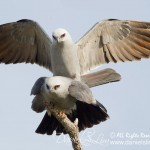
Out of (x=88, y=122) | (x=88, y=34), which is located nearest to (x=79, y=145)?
(x=88, y=122)

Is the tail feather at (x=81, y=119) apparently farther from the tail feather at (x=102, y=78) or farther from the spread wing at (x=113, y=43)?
the spread wing at (x=113, y=43)

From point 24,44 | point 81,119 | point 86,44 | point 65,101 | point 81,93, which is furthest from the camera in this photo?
point 24,44

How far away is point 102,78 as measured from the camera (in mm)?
7965

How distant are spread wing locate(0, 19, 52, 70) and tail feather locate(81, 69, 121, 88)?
82cm

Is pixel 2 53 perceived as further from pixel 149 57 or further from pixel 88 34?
pixel 149 57

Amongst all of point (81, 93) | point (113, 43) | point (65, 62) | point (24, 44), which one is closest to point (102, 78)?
point (65, 62)

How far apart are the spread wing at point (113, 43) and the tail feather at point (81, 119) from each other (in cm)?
73

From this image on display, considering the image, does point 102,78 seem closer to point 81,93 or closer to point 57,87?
point 81,93

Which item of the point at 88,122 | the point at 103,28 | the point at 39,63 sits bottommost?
the point at 88,122

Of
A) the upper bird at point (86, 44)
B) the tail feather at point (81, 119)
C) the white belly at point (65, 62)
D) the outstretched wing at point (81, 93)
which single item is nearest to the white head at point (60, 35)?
the white belly at point (65, 62)

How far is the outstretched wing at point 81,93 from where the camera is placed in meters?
7.01

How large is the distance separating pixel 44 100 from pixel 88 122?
97 centimetres

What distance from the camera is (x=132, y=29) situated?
8742mm

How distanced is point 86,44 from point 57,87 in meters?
1.46
